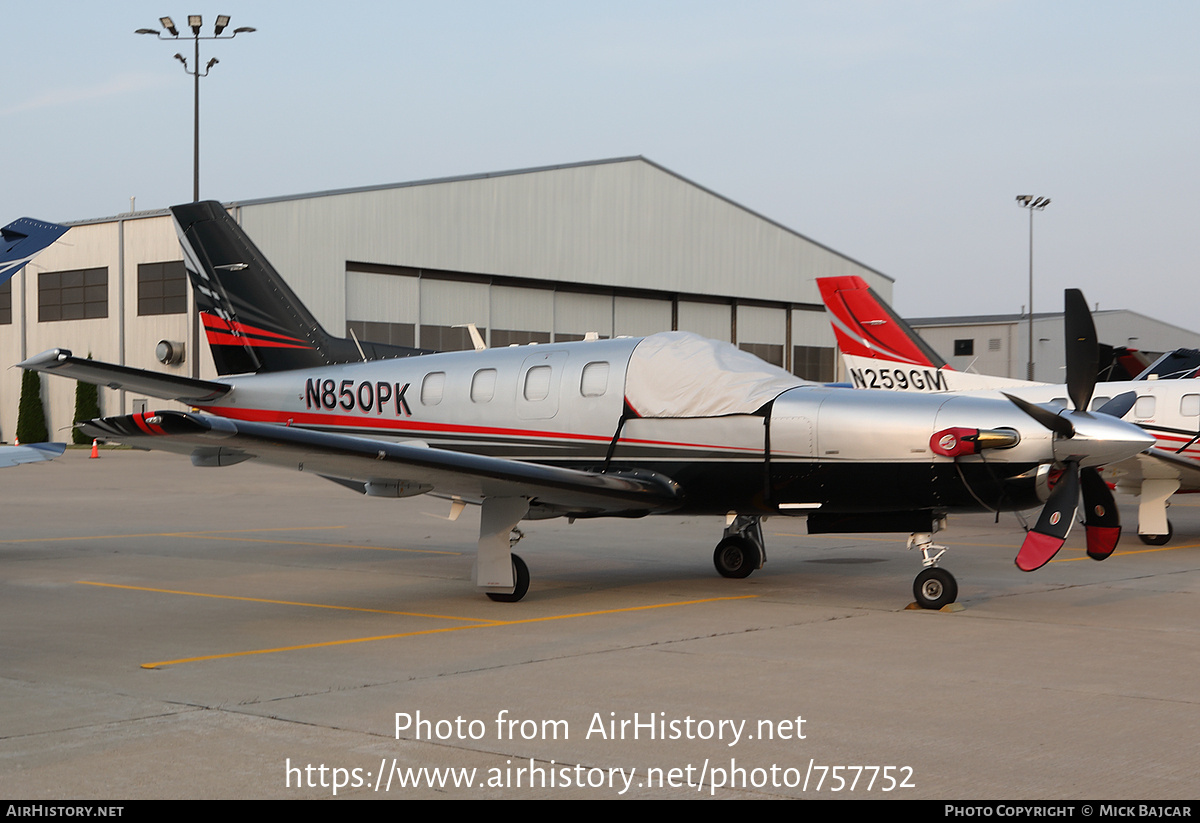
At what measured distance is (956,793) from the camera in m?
4.71

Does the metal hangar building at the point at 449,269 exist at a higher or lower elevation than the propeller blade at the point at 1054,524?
higher

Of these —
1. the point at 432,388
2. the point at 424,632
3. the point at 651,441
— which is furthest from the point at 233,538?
the point at 424,632

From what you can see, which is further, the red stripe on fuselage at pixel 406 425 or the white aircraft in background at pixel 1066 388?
the white aircraft in background at pixel 1066 388

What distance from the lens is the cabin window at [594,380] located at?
1077cm

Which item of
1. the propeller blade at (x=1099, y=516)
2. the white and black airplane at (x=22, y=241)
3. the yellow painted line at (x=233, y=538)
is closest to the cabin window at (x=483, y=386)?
the yellow painted line at (x=233, y=538)

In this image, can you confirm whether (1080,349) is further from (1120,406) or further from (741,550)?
(741,550)

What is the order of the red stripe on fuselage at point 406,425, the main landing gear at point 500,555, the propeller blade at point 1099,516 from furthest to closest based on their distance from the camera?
the red stripe on fuselage at point 406,425
the main landing gear at point 500,555
the propeller blade at point 1099,516

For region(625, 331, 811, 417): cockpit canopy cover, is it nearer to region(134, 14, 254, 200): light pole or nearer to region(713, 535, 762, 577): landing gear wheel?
region(713, 535, 762, 577): landing gear wheel

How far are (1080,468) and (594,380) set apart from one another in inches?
165

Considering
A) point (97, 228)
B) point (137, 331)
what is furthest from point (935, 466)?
point (97, 228)

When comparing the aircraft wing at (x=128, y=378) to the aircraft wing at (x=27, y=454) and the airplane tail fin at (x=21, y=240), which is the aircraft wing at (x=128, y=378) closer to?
the airplane tail fin at (x=21, y=240)

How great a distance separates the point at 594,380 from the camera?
35.6ft

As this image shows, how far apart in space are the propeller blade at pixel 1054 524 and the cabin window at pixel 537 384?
444cm
